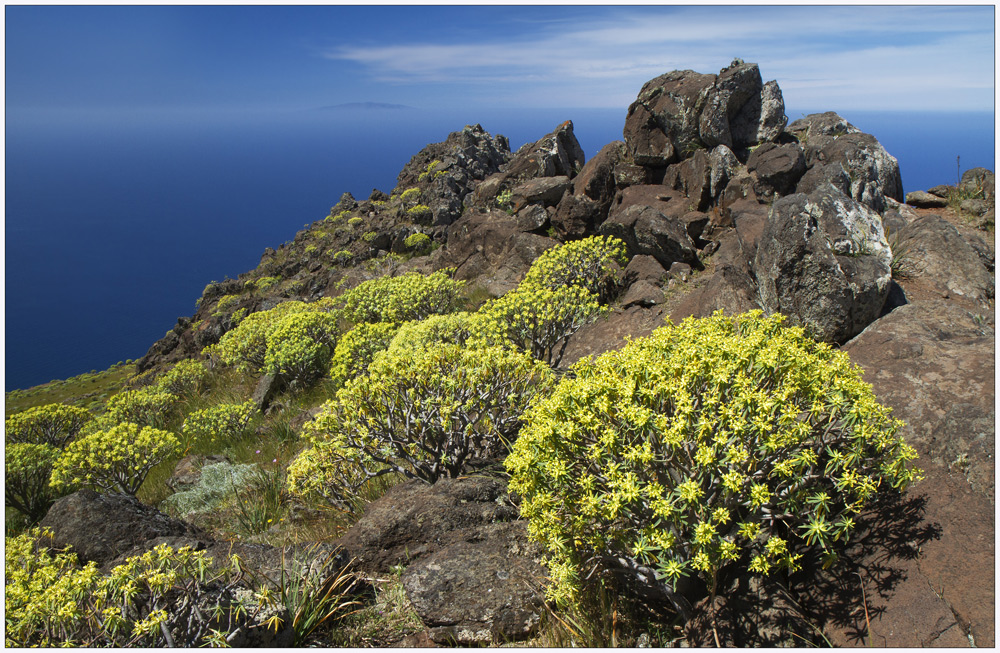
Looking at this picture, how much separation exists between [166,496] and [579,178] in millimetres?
14735

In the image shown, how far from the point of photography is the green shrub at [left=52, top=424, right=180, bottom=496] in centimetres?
864

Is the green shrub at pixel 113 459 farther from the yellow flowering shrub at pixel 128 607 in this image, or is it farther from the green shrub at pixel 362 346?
the yellow flowering shrub at pixel 128 607

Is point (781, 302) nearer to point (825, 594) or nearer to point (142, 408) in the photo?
point (825, 594)

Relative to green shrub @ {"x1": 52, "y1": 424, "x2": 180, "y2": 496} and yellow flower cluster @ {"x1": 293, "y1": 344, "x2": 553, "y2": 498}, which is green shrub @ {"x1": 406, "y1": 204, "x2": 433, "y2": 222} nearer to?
green shrub @ {"x1": 52, "y1": 424, "x2": 180, "y2": 496}

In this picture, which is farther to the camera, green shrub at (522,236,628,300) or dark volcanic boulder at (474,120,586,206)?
dark volcanic boulder at (474,120,586,206)

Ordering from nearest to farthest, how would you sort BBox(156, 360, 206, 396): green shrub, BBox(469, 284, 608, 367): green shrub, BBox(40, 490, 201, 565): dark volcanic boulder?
1. BBox(40, 490, 201, 565): dark volcanic boulder
2. BBox(469, 284, 608, 367): green shrub
3. BBox(156, 360, 206, 396): green shrub

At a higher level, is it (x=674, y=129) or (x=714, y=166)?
(x=674, y=129)

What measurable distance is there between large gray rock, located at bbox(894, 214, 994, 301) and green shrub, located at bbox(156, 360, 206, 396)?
58.6 feet

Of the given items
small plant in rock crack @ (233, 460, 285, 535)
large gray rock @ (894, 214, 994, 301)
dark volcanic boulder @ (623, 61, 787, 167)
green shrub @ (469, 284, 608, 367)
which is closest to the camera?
small plant in rock crack @ (233, 460, 285, 535)

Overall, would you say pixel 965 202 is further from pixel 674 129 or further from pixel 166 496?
pixel 166 496

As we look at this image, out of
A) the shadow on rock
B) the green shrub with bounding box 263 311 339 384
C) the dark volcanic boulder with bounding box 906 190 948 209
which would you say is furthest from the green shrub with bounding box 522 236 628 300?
the shadow on rock

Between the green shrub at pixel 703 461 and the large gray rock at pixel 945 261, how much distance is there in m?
6.41

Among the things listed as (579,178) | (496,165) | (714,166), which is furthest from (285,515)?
(496,165)

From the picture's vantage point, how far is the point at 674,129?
54.0 ft
